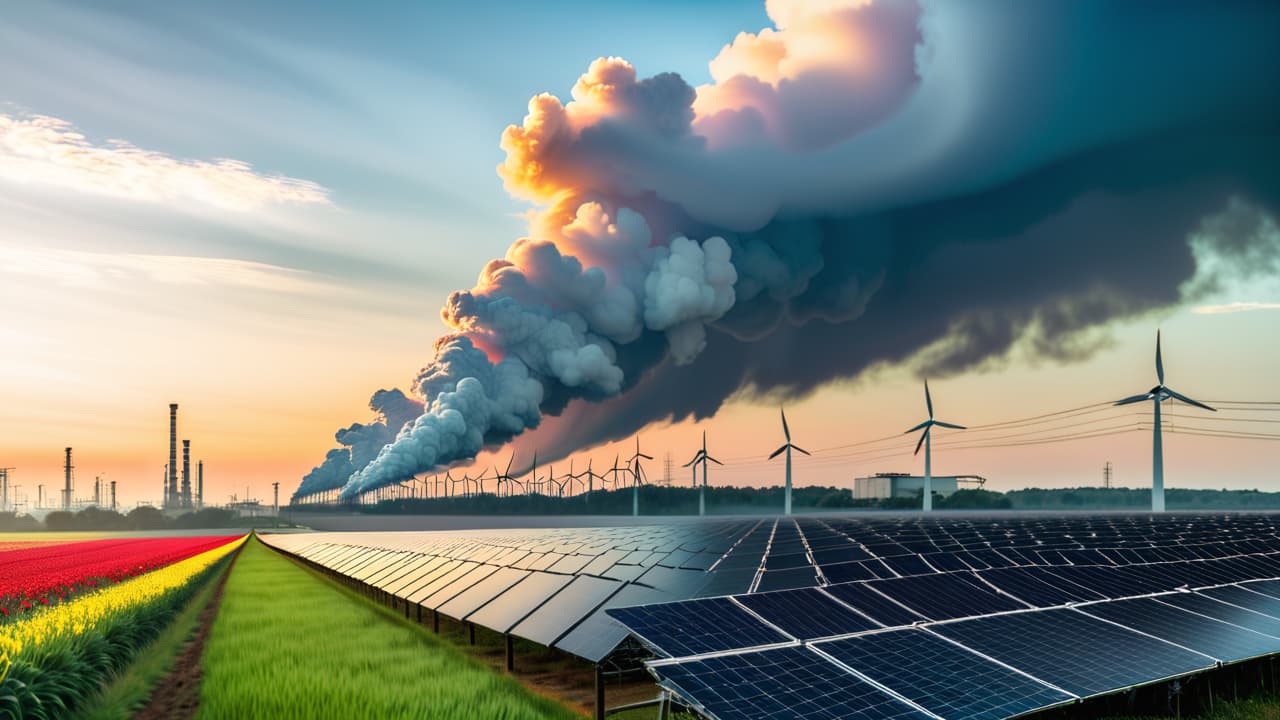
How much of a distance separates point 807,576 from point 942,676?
7062mm

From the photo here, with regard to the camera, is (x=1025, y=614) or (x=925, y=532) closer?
(x=1025, y=614)

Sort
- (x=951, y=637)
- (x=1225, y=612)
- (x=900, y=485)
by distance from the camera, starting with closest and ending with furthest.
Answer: (x=951, y=637), (x=1225, y=612), (x=900, y=485)

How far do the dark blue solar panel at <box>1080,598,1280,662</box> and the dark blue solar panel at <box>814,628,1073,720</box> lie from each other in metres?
4.77

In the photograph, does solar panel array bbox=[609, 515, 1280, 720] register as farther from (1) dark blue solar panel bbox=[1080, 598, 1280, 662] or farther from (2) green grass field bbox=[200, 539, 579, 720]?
(2) green grass field bbox=[200, 539, 579, 720]

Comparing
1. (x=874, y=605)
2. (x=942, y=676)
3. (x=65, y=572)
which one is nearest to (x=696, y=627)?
(x=942, y=676)

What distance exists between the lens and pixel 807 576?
19.7 metres

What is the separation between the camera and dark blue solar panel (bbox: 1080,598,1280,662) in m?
15.5

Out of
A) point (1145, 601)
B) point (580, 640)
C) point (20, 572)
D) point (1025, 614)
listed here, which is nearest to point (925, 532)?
point (1145, 601)

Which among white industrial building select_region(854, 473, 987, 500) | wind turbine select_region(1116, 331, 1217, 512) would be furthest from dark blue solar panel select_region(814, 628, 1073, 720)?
white industrial building select_region(854, 473, 987, 500)

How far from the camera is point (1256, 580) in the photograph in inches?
918

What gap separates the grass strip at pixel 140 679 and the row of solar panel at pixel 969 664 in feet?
45.4

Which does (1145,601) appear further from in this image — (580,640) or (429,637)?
(429,637)

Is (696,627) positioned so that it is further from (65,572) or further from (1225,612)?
(65,572)

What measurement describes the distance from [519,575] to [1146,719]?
1599 cm
